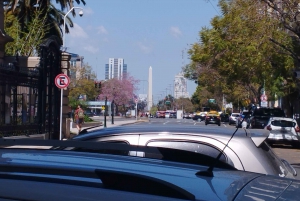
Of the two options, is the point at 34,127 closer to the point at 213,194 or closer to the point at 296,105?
the point at 213,194

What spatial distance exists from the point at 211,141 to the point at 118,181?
2809mm

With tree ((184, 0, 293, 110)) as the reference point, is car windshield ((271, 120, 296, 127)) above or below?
below

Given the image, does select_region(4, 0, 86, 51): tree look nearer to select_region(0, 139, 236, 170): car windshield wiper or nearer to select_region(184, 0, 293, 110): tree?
select_region(184, 0, 293, 110): tree

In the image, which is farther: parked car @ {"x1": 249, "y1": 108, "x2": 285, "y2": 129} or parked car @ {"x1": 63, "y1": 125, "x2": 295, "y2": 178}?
parked car @ {"x1": 249, "y1": 108, "x2": 285, "y2": 129}

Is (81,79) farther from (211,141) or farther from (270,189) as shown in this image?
(270,189)

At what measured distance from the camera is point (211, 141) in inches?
195

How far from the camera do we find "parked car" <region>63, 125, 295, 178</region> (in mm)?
→ 4684

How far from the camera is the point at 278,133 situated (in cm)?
2575

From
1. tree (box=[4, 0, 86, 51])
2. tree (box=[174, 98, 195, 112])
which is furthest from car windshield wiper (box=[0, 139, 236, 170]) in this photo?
tree (box=[174, 98, 195, 112])

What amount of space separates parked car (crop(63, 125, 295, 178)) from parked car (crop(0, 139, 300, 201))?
1.84m

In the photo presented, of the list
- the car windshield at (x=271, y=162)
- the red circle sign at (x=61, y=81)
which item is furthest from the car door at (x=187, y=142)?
the red circle sign at (x=61, y=81)

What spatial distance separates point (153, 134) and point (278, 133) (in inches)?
842

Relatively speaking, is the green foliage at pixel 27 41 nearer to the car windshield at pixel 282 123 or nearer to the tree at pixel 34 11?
the tree at pixel 34 11

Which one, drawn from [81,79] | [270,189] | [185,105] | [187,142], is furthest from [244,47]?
[185,105]
